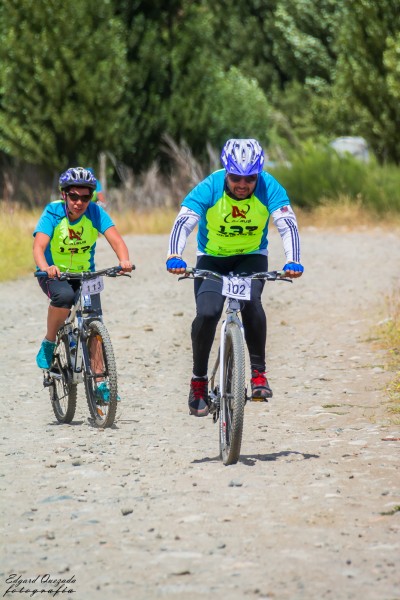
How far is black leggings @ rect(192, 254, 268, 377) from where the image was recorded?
7551 millimetres

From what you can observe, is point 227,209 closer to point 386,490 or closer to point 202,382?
point 202,382

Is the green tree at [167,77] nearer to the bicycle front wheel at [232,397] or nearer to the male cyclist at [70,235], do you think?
the male cyclist at [70,235]

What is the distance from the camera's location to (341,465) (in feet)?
23.6

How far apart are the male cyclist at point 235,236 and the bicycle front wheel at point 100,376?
2.49 ft

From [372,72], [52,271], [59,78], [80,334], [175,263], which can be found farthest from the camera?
[59,78]

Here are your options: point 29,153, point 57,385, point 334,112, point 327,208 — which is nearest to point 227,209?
point 57,385

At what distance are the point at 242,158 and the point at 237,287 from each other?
747 millimetres

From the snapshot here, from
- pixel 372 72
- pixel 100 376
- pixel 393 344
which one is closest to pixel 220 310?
pixel 100 376

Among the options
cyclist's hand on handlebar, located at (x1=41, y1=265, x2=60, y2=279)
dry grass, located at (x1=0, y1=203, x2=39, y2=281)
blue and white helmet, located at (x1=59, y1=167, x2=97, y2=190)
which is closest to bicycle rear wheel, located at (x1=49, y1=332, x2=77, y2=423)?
cyclist's hand on handlebar, located at (x1=41, y1=265, x2=60, y2=279)

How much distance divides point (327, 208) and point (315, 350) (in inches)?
556

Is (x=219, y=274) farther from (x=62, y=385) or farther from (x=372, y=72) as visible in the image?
(x=372, y=72)

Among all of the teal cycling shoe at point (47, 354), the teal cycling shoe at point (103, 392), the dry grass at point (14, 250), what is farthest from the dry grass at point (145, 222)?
the teal cycling shoe at point (103, 392)

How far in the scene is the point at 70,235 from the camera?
8789 millimetres

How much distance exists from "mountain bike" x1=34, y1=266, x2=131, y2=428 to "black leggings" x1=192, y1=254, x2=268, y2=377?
2.59 ft
